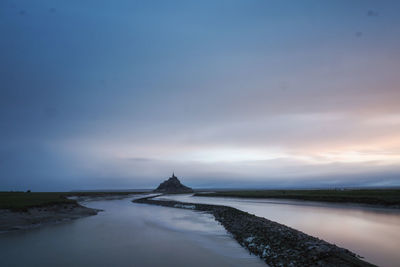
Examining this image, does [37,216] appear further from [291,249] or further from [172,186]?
[172,186]

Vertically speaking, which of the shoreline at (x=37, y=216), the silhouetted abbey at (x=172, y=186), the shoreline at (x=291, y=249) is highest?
the shoreline at (x=291, y=249)

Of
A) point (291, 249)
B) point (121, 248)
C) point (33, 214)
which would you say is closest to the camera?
point (291, 249)

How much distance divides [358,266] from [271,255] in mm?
4712

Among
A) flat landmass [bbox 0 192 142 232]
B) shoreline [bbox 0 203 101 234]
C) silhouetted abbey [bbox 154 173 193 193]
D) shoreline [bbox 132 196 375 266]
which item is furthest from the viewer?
silhouetted abbey [bbox 154 173 193 193]

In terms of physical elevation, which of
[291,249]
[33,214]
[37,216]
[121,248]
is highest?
[291,249]

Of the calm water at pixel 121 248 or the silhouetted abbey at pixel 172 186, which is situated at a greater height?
the calm water at pixel 121 248

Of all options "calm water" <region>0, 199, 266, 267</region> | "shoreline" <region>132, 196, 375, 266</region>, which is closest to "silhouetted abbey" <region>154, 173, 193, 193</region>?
"calm water" <region>0, 199, 266, 267</region>

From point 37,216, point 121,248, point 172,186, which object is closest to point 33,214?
point 37,216

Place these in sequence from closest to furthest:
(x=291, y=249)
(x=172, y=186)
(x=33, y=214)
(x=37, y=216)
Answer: (x=291, y=249)
(x=37, y=216)
(x=33, y=214)
(x=172, y=186)

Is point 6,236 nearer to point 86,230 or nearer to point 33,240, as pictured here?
point 33,240

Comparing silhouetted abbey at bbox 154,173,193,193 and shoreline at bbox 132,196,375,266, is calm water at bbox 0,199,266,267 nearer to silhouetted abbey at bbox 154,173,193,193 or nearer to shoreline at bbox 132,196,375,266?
shoreline at bbox 132,196,375,266

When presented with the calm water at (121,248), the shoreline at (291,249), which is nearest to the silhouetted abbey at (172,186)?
the calm water at (121,248)

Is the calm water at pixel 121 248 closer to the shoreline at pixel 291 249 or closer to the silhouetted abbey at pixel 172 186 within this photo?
the shoreline at pixel 291 249

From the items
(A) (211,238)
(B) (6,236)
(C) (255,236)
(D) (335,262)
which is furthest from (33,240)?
(D) (335,262)
